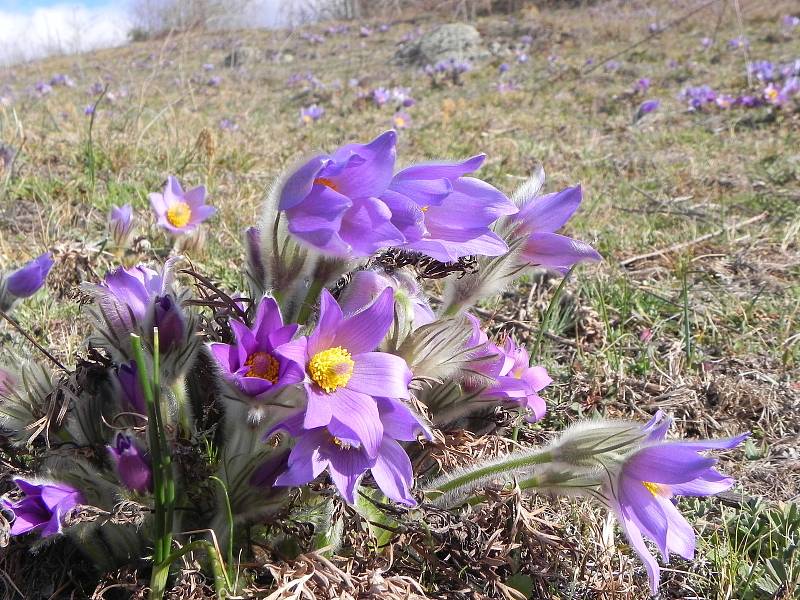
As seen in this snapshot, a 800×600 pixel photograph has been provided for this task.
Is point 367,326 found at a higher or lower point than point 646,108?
higher

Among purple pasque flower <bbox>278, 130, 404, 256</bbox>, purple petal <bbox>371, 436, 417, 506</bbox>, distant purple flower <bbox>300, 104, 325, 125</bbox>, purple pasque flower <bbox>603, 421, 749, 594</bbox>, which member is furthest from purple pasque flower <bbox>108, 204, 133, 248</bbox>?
distant purple flower <bbox>300, 104, 325, 125</bbox>

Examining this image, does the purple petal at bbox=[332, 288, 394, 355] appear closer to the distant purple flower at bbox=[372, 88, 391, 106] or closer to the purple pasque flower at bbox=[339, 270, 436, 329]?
the purple pasque flower at bbox=[339, 270, 436, 329]

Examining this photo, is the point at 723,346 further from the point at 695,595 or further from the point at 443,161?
the point at 443,161

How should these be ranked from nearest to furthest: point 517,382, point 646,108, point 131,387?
point 131,387 → point 517,382 → point 646,108

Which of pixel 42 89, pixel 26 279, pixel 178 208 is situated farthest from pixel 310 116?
pixel 26 279

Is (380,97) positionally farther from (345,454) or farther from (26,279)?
(345,454)

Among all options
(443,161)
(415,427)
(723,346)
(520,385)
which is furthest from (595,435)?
(723,346)
